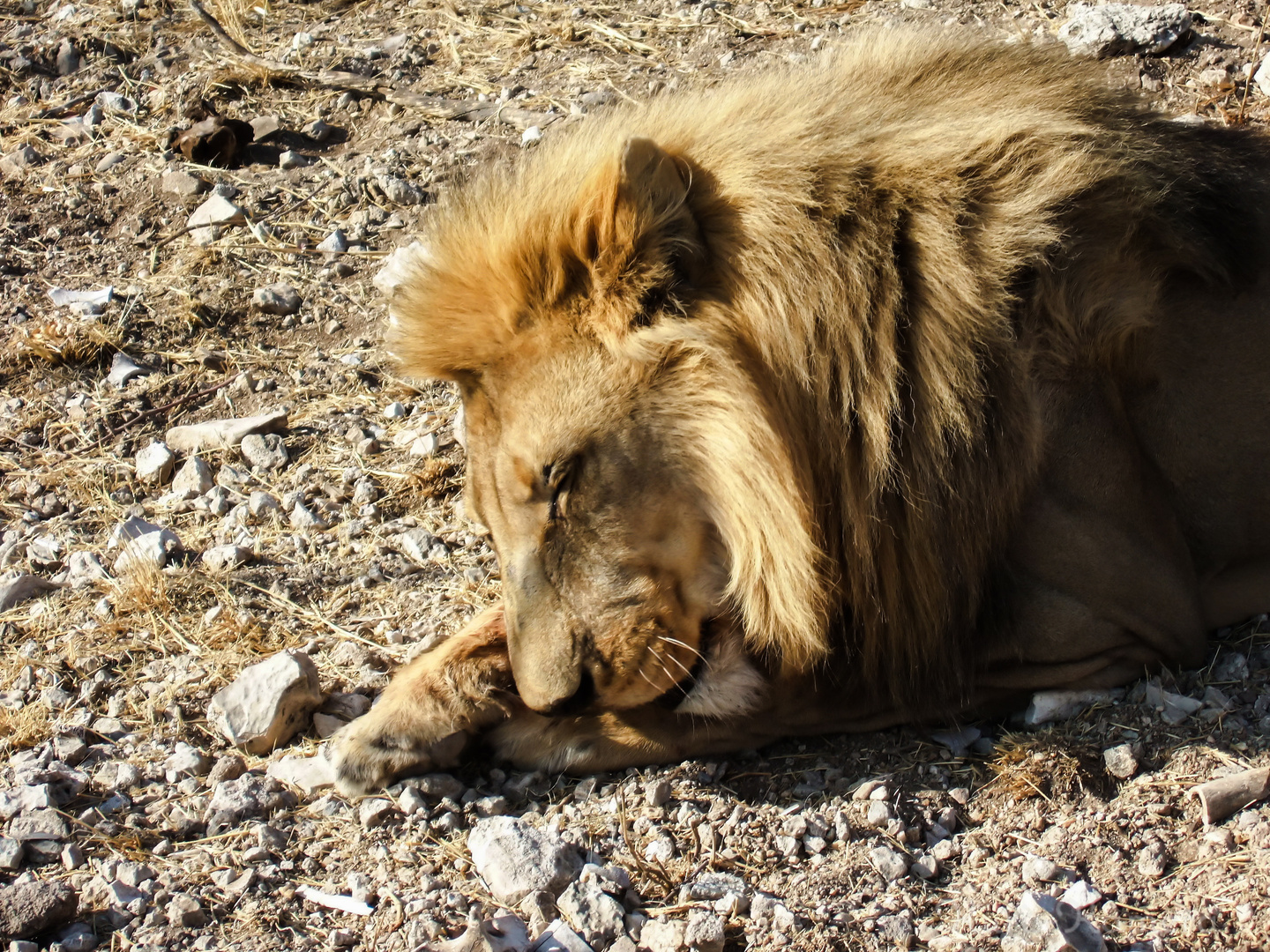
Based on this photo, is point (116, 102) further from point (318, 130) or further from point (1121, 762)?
point (1121, 762)

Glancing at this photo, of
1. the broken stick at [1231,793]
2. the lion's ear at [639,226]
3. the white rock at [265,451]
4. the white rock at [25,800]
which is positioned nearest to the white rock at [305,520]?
the white rock at [265,451]

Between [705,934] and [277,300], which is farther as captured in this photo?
[277,300]

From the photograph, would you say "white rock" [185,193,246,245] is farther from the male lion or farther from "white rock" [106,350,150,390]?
the male lion

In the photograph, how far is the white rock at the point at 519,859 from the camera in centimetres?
250

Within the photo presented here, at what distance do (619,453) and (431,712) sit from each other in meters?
A: 0.79

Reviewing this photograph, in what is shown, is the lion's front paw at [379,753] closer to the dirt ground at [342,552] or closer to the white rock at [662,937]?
the dirt ground at [342,552]

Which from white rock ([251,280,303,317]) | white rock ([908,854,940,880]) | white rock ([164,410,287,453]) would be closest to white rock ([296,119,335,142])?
white rock ([251,280,303,317])

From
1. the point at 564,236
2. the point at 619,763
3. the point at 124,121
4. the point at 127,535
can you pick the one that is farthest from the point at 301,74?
the point at 619,763

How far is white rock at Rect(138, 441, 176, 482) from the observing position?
4.28 m

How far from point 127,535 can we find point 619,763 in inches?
75.3

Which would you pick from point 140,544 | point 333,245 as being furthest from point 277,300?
point 140,544

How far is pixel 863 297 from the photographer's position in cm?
263

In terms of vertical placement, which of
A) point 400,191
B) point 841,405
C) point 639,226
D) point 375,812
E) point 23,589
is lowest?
point 23,589

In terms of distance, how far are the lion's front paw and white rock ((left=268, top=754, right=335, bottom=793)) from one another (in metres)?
0.05
